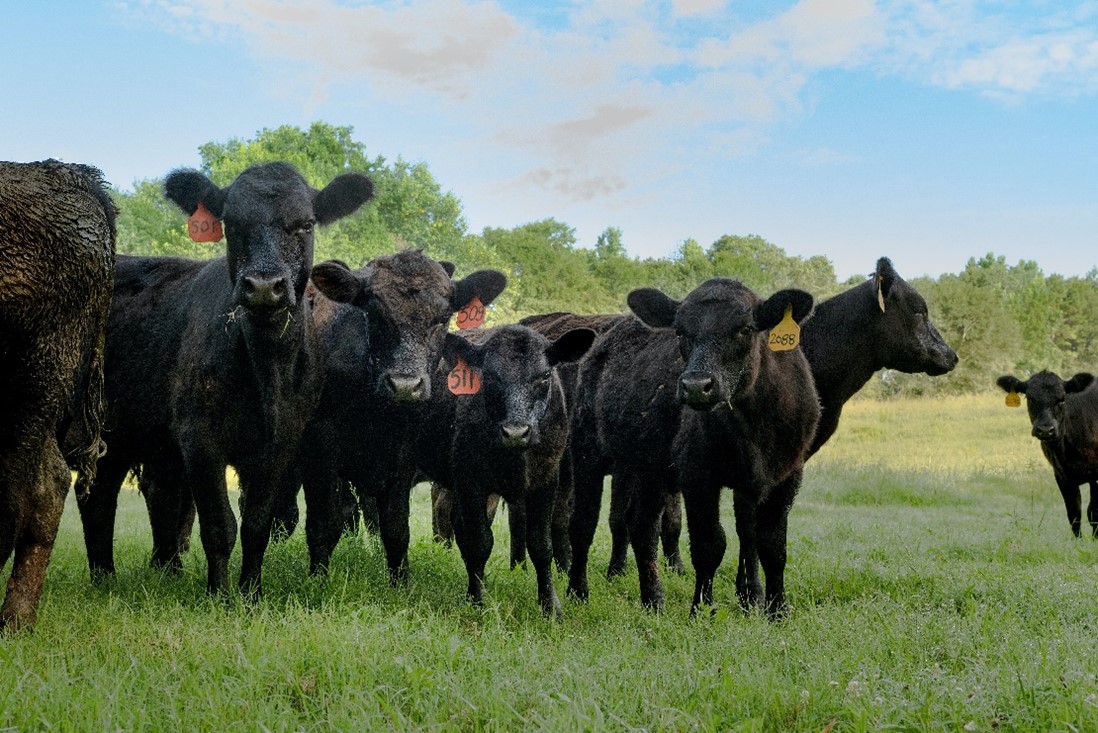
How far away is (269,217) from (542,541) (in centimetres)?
275

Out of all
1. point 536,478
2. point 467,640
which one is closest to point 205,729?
point 467,640

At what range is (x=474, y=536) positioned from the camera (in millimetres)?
6957

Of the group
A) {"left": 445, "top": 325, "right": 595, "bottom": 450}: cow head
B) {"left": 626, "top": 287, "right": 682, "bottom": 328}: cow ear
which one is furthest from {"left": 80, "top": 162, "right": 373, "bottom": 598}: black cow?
{"left": 626, "top": 287, "right": 682, "bottom": 328}: cow ear

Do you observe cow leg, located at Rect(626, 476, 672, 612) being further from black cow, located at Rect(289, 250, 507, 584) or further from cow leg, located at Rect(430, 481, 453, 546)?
cow leg, located at Rect(430, 481, 453, 546)

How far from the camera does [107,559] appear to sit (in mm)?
7574

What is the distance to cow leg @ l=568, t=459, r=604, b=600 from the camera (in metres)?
7.73

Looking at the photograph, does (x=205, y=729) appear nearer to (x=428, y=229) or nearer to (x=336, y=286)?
(x=336, y=286)

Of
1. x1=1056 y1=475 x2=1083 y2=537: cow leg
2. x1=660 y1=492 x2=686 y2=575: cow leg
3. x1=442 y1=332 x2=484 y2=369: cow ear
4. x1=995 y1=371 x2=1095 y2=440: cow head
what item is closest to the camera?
x1=442 y1=332 x2=484 y2=369: cow ear

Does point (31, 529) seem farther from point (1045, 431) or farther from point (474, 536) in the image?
point (1045, 431)

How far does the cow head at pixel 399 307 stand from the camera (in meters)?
6.76

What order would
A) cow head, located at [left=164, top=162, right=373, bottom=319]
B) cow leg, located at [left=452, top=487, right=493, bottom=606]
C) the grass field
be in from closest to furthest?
the grass field → cow head, located at [left=164, top=162, right=373, bottom=319] → cow leg, located at [left=452, top=487, right=493, bottom=606]

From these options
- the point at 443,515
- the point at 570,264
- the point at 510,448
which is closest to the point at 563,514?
the point at 510,448

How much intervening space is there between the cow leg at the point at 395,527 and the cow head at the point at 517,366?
2.95 ft

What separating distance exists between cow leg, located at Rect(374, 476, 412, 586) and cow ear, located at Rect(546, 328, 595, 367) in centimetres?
137
